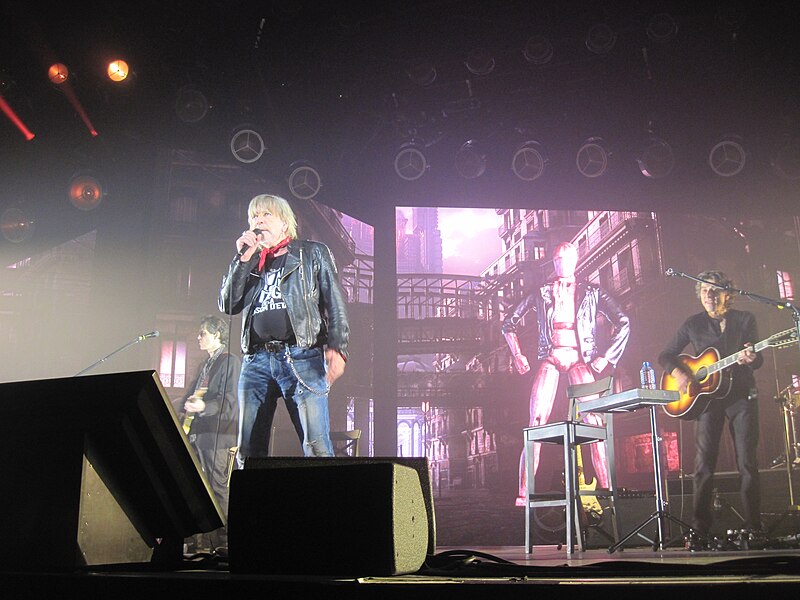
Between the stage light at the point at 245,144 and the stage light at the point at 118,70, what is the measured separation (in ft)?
2.75

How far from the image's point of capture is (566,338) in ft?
16.9

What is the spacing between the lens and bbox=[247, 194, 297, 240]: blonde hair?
470cm

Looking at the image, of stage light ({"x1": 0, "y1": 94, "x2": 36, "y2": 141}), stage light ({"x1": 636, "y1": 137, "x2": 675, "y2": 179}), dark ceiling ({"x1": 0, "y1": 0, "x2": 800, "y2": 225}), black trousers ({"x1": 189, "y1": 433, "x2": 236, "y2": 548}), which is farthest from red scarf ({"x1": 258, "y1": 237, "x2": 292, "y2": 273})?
stage light ({"x1": 636, "y1": 137, "x2": 675, "y2": 179})

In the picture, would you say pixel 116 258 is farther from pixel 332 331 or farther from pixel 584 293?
pixel 584 293

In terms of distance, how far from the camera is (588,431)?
373cm

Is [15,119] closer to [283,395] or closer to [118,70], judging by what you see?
[118,70]

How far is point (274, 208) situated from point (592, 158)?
2.53m

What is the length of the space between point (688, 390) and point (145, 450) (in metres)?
4.45

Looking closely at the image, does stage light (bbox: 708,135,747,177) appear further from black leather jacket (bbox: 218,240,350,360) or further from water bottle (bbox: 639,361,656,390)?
black leather jacket (bbox: 218,240,350,360)

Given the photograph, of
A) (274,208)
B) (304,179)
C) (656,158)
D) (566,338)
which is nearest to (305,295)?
(274,208)

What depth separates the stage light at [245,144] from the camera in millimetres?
5148

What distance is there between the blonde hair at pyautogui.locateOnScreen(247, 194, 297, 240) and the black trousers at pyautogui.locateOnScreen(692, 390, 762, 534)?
3.10 meters

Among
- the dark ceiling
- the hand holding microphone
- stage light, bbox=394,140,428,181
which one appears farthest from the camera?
stage light, bbox=394,140,428,181

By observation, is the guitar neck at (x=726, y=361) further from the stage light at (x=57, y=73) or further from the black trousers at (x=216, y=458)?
the stage light at (x=57, y=73)
